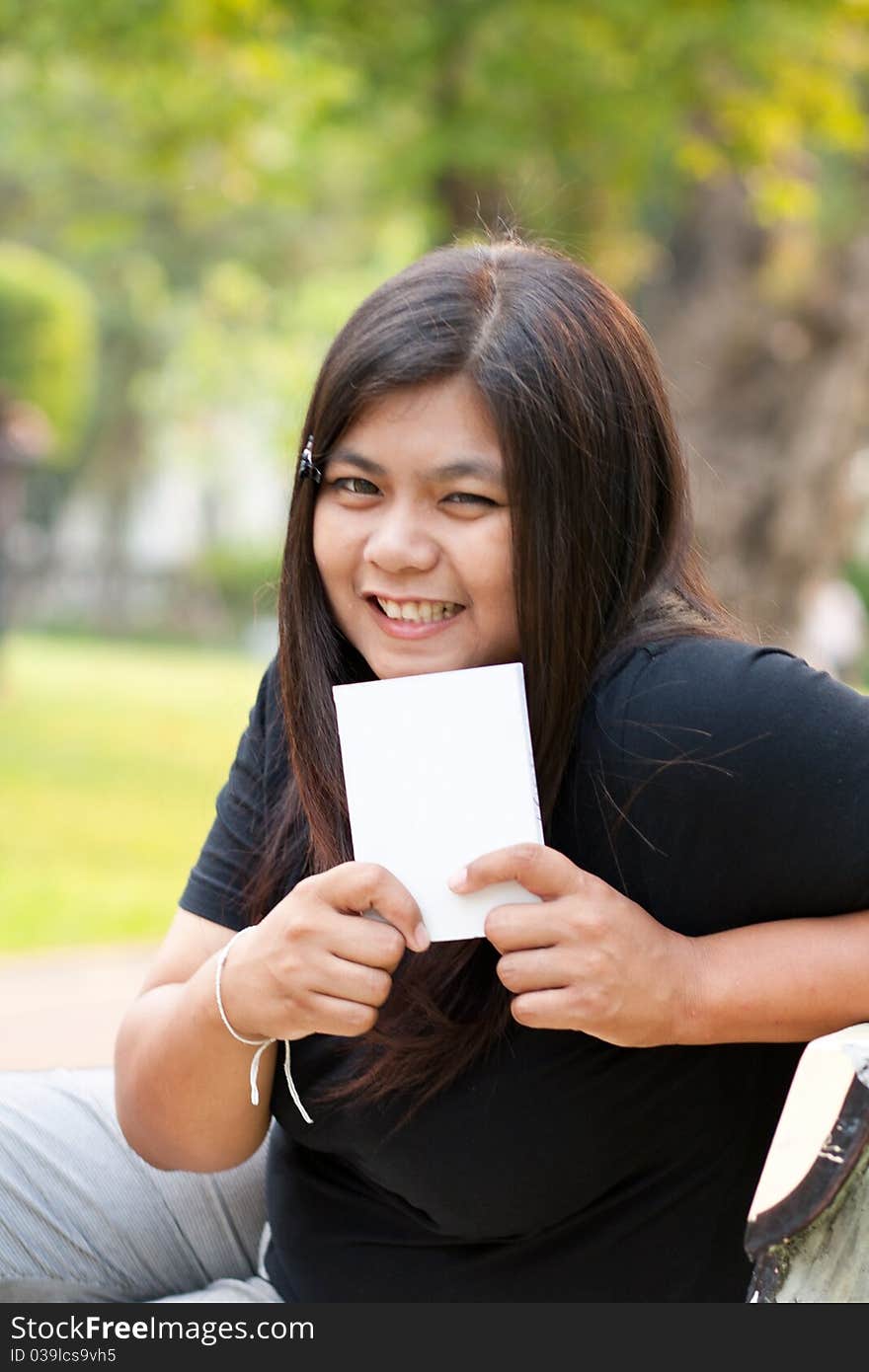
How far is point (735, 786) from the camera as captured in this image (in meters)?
1.39

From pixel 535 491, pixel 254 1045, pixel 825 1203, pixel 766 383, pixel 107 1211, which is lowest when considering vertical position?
pixel 107 1211

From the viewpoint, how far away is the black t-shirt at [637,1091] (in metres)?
1.39

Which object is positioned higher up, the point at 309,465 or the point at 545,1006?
the point at 309,465

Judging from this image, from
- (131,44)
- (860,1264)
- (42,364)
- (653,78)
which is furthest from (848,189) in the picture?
(42,364)

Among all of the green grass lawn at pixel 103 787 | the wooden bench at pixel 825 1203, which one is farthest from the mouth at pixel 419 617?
the green grass lawn at pixel 103 787

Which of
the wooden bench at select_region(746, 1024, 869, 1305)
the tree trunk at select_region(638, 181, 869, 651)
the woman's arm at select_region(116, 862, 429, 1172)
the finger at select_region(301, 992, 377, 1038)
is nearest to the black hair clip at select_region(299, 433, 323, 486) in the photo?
the woman's arm at select_region(116, 862, 429, 1172)

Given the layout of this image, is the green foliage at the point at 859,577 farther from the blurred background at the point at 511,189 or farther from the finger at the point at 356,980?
the finger at the point at 356,980

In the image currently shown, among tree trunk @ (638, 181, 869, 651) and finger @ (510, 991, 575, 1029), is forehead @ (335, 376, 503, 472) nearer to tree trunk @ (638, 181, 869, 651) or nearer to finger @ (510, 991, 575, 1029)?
finger @ (510, 991, 575, 1029)

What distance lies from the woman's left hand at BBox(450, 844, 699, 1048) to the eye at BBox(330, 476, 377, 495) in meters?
0.40

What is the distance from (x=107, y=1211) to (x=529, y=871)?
0.77 m

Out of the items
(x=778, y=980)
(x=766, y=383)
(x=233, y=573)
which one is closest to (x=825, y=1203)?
(x=778, y=980)

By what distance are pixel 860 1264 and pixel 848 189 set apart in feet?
23.6

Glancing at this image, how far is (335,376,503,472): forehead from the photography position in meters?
1.47

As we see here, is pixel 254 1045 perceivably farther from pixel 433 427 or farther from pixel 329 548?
pixel 433 427
